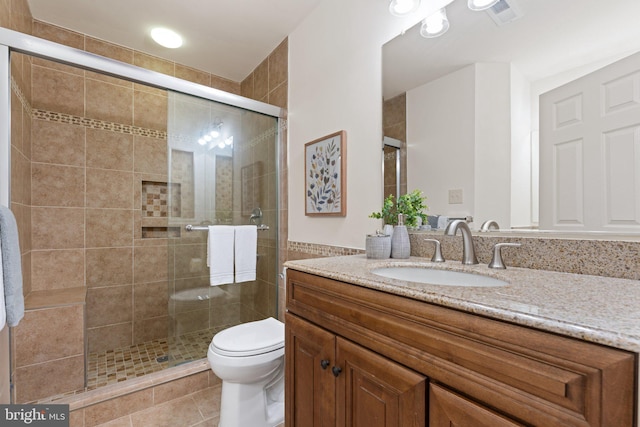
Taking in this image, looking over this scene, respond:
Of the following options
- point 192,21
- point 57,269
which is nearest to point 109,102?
point 192,21

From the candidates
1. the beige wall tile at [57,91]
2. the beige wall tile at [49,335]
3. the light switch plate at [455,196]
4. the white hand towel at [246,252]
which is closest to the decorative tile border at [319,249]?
the white hand towel at [246,252]

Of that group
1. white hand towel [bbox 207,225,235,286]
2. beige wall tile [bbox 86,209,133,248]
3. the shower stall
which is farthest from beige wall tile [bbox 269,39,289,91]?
beige wall tile [bbox 86,209,133,248]

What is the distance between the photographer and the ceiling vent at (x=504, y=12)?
1.04 m

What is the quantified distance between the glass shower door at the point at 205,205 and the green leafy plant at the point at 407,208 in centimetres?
112

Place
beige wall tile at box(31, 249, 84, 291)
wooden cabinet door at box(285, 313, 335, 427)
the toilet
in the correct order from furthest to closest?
1. beige wall tile at box(31, 249, 84, 291)
2. the toilet
3. wooden cabinet door at box(285, 313, 335, 427)

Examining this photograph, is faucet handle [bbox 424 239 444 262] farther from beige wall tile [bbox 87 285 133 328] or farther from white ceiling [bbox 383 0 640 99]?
beige wall tile [bbox 87 285 133 328]

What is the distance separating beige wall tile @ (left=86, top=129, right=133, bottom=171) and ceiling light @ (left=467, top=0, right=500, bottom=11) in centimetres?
257

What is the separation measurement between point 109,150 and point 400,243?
2431 millimetres

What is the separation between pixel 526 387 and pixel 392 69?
138cm

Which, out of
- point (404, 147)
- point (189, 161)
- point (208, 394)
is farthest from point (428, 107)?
point (208, 394)

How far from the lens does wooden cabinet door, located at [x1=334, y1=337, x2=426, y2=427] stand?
26.9 inches

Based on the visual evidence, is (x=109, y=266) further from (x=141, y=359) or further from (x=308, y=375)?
(x=308, y=375)

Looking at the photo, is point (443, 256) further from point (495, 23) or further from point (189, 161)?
point (189, 161)

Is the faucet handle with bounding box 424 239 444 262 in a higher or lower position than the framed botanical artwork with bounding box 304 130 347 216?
lower
